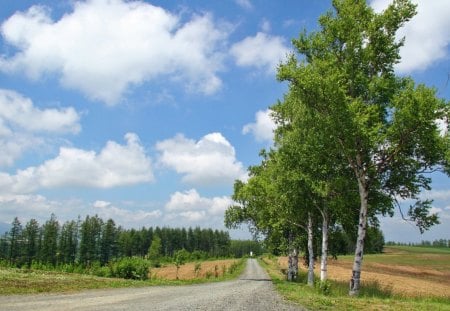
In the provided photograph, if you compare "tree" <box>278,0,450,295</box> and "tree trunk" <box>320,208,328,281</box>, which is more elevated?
"tree" <box>278,0,450,295</box>

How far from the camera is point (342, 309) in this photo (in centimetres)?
1519

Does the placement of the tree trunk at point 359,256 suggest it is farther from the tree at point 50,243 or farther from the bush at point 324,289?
the tree at point 50,243

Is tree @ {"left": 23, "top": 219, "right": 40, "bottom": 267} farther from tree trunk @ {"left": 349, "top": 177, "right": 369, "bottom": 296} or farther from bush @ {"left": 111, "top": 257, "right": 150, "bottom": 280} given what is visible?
tree trunk @ {"left": 349, "top": 177, "right": 369, "bottom": 296}

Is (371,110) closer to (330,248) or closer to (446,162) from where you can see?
(446,162)

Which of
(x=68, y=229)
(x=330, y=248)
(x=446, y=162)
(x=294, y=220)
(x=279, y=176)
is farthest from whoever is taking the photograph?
(x=68, y=229)

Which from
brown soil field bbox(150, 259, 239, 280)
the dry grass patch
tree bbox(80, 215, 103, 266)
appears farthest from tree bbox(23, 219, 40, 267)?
the dry grass patch

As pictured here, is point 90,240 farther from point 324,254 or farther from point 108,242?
point 324,254

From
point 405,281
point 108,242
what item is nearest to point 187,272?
point 405,281

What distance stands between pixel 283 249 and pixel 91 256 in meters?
92.3

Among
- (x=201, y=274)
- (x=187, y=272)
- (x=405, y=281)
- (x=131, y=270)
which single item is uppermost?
(x=131, y=270)

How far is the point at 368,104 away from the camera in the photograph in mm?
23172

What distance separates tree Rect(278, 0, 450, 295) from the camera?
20.2 m

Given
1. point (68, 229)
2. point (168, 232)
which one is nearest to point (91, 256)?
point (68, 229)

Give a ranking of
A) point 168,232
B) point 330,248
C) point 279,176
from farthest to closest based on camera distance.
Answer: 1. point 168,232
2. point 330,248
3. point 279,176
